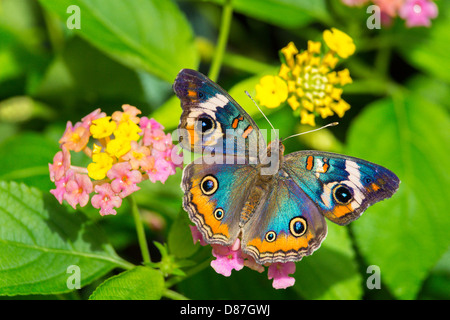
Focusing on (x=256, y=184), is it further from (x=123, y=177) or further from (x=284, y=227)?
(x=123, y=177)

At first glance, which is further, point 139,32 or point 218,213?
point 139,32

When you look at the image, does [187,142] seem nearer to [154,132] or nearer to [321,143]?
[154,132]

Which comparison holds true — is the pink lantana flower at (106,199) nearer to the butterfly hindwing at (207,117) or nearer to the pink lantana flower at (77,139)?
the pink lantana flower at (77,139)

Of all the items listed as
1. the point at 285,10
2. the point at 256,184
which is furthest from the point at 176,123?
the point at 285,10

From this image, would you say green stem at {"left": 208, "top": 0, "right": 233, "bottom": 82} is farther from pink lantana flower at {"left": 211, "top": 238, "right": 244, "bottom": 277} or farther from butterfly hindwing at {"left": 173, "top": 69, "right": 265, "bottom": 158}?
pink lantana flower at {"left": 211, "top": 238, "right": 244, "bottom": 277}

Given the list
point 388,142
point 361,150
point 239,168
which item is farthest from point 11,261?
point 388,142

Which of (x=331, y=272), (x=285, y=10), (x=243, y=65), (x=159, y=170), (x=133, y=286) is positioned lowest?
(x=133, y=286)

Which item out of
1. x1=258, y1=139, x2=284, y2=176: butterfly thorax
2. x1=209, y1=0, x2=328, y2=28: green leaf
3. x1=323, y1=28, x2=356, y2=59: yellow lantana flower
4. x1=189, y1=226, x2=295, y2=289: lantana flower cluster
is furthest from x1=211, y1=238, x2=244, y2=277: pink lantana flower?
x1=209, y1=0, x2=328, y2=28: green leaf
